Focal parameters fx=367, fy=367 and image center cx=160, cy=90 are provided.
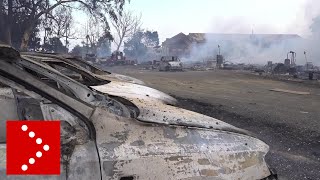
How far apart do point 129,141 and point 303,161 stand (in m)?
3.49

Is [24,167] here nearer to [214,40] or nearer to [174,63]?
[174,63]

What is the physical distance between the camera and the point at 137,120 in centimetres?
236

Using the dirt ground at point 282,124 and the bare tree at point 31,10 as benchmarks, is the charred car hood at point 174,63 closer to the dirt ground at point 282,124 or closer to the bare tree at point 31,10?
the bare tree at point 31,10

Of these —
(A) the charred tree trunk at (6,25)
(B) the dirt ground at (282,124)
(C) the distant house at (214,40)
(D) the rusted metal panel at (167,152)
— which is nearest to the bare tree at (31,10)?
(A) the charred tree trunk at (6,25)

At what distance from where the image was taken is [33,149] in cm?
192

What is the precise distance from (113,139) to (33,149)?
Answer: 0.49m

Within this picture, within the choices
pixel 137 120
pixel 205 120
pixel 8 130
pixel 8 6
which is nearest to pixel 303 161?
pixel 205 120

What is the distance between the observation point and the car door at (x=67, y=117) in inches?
82.1

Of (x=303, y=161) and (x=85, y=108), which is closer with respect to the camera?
(x=85, y=108)

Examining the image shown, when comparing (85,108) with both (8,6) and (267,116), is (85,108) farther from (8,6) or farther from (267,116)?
(8,6)

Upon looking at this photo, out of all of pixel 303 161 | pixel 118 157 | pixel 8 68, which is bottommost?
pixel 303 161

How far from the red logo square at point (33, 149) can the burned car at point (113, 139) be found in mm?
44

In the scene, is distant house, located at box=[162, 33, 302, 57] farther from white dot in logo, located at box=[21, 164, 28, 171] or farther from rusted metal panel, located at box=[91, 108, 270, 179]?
white dot in logo, located at box=[21, 164, 28, 171]

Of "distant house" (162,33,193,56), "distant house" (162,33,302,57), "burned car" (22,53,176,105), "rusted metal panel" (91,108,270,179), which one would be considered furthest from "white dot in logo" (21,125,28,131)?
"distant house" (162,33,193,56)
